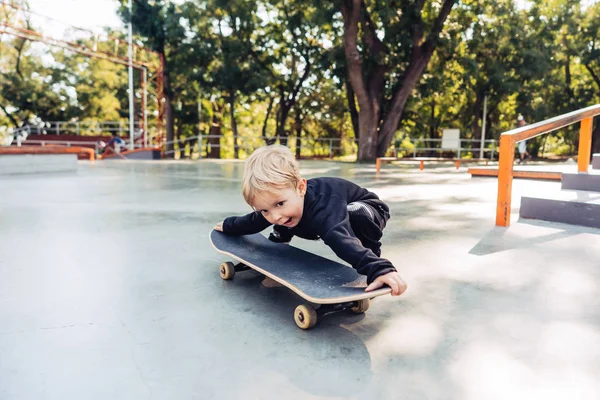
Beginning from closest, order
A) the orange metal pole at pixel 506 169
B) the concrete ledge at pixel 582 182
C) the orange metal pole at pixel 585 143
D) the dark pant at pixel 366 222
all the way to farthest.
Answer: the dark pant at pixel 366 222
the orange metal pole at pixel 506 169
the concrete ledge at pixel 582 182
the orange metal pole at pixel 585 143

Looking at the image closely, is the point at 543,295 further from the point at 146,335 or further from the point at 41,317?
the point at 41,317

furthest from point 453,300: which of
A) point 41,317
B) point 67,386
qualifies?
point 41,317

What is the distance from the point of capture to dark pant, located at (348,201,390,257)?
2.07 meters

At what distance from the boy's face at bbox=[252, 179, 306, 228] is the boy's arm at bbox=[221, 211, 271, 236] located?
1.14ft

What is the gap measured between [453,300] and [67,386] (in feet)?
5.05

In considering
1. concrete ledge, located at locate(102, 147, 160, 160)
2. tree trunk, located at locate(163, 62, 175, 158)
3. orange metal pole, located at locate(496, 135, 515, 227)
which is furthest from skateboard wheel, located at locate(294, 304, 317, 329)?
tree trunk, located at locate(163, 62, 175, 158)

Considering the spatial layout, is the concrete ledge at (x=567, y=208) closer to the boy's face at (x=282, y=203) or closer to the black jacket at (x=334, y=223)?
the black jacket at (x=334, y=223)

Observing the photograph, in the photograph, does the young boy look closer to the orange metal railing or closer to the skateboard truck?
the skateboard truck

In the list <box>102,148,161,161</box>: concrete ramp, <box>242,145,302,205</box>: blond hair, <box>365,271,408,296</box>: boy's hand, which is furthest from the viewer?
<box>102,148,161,161</box>: concrete ramp

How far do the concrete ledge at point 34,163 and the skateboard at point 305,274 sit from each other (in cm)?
958

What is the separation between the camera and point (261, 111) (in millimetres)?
36375

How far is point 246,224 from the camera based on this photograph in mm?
2332

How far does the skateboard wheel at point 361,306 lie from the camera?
1776 millimetres

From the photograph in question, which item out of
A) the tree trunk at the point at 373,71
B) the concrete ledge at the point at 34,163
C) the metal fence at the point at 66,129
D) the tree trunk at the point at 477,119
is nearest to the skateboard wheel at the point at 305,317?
the concrete ledge at the point at 34,163
